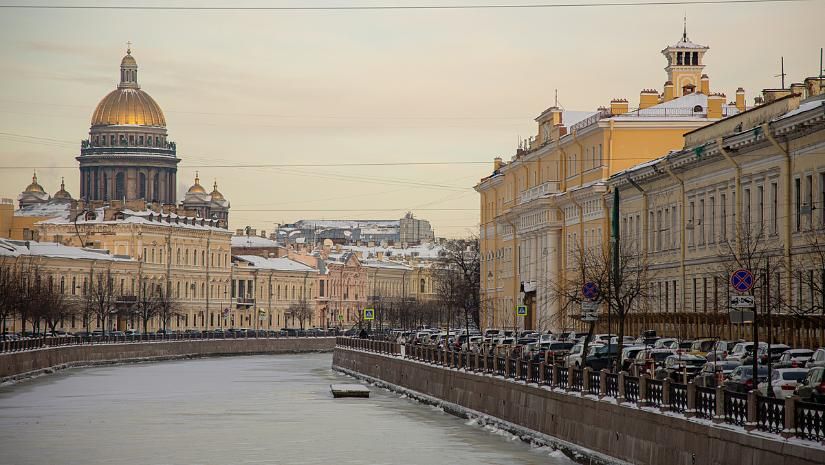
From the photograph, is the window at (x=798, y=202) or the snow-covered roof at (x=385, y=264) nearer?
the window at (x=798, y=202)

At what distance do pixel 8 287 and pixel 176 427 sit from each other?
1411 inches

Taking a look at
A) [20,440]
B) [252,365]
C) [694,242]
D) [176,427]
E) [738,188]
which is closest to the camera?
[20,440]

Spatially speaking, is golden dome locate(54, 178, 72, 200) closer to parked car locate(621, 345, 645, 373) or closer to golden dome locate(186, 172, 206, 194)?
golden dome locate(186, 172, 206, 194)

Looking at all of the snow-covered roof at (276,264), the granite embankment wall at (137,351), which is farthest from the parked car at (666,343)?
the snow-covered roof at (276,264)

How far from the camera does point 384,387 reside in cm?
6219

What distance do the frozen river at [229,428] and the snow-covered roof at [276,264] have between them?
83.9 metres

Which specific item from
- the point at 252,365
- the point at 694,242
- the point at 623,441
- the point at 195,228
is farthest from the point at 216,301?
the point at 623,441

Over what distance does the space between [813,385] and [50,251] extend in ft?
316

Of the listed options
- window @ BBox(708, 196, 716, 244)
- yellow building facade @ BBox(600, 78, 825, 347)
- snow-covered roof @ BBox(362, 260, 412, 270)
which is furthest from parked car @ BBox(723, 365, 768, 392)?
snow-covered roof @ BBox(362, 260, 412, 270)

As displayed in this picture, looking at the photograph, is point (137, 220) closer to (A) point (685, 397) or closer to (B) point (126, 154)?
(B) point (126, 154)

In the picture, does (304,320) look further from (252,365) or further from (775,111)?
(775,111)

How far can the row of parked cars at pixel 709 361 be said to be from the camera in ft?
91.1

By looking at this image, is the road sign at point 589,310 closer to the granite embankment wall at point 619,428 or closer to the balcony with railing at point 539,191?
the granite embankment wall at point 619,428

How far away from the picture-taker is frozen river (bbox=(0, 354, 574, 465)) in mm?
35656
